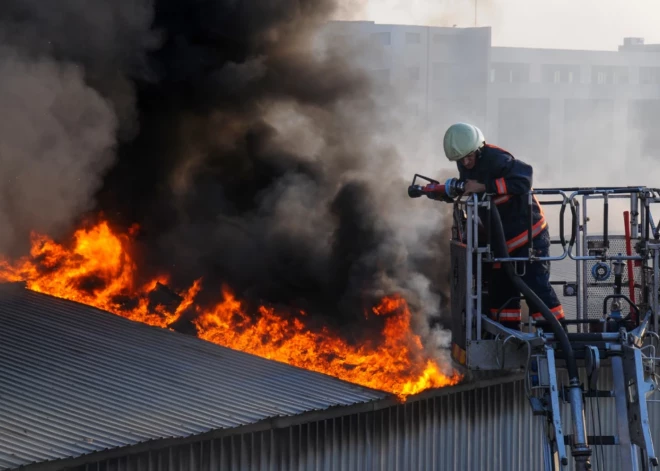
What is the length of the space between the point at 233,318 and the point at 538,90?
4553cm

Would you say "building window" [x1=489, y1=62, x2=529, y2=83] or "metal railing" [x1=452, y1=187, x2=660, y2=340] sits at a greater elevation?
"building window" [x1=489, y1=62, x2=529, y2=83]

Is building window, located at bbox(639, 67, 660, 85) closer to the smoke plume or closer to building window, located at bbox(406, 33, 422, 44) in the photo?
building window, located at bbox(406, 33, 422, 44)

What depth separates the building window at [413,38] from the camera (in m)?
47.9

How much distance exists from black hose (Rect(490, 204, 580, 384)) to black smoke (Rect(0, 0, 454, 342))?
382cm

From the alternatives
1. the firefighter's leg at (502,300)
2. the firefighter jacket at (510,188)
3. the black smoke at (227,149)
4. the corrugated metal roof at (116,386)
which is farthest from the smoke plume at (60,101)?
the firefighter's leg at (502,300)

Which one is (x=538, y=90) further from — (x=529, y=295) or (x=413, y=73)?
(x=529, y=295)

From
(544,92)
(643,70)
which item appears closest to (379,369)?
(544,92)

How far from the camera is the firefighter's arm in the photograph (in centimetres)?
685

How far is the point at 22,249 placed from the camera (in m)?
11.6

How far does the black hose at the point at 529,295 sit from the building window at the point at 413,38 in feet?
139

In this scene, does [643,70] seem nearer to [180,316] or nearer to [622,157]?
[622,157]

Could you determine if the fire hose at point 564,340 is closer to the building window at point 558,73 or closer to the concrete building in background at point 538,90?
the concrete building in background at point 538,90

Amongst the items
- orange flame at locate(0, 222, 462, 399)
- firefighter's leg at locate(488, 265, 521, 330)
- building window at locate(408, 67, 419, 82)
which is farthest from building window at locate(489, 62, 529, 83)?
firefighter's leg at locate(488, 265, 521, 330)

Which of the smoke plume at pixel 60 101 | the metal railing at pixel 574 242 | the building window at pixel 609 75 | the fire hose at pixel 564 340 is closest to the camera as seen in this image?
the fire hose at pixel 564 340
